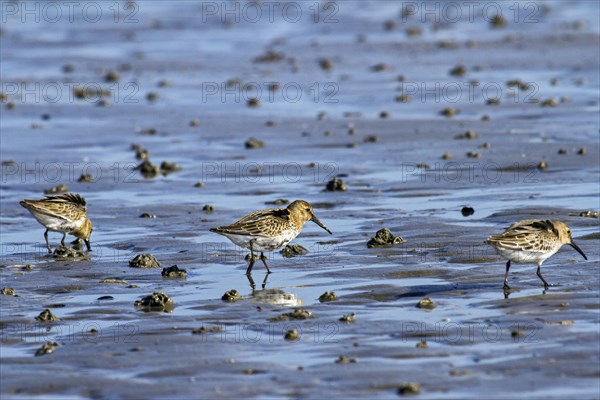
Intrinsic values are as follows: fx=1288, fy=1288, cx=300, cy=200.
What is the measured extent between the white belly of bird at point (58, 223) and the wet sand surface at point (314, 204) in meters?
0.40

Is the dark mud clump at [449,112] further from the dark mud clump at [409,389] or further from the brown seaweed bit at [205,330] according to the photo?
the dark mud clump at [409,389]

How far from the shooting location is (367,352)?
11.3m

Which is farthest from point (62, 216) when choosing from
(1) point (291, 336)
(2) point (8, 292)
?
(1) point (291, 336)

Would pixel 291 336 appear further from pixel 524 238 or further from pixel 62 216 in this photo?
pixel 62 216

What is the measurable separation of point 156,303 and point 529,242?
3.89m

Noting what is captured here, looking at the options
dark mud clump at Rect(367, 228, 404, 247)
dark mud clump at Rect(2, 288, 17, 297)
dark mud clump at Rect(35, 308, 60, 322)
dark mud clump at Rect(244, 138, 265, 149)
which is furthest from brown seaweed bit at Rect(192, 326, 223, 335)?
dark mud clump at Rect(244, 138, 265, 149)

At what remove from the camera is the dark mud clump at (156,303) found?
517 inches

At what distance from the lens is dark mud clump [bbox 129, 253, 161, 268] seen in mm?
15156

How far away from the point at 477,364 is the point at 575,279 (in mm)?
3284

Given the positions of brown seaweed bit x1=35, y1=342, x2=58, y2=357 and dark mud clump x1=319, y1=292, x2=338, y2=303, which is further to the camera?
dark mud clump x1=319, y1=292, x2=338, y2=303

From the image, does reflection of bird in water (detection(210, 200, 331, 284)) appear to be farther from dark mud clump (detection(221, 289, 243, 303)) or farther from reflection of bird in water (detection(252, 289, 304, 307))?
dark mud clump (detection(221, 289, 243, 303))

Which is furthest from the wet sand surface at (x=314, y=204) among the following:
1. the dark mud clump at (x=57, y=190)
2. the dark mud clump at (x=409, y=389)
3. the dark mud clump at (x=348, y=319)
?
the dark mud clump at (x=57, y=190)

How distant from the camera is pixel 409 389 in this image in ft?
33.4

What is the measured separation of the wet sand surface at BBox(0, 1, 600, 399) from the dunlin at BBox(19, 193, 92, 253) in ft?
1.04
